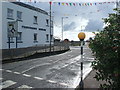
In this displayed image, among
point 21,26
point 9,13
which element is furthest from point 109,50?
point 21,26

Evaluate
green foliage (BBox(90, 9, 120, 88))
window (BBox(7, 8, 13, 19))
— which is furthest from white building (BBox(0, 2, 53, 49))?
green foliage (BBox(90, 9, 120, 88))

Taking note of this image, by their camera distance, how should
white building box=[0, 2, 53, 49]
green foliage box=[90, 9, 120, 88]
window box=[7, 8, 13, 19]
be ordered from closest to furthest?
green foliage box=[90, 9, 120, 88] → white building box=[0, 2, 53, 49] → window box=[7, 8, 13, 19]

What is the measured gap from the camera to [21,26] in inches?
1092

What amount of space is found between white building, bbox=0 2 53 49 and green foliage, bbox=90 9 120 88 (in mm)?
17824

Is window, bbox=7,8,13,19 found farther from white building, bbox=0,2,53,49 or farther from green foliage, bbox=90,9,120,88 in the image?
green foliage, bbox=90,9,120,88

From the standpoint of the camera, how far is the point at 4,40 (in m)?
24.1

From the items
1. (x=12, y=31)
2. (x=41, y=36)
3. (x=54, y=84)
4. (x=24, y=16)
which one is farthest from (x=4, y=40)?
(x=54, y=84)

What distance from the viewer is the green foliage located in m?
4.34

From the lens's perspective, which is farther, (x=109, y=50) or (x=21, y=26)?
(x=21, y=26)

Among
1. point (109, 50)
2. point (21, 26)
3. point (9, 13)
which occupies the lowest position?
point (109, 50)

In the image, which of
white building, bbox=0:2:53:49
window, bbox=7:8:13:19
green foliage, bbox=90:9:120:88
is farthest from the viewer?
window, bbox=7:8:13:19

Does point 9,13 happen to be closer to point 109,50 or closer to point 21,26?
point 21,26

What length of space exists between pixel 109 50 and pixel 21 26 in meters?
24.5

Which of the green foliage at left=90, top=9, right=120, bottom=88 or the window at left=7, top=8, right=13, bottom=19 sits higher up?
the window at left=7, top=8, right=13, bottom=19
